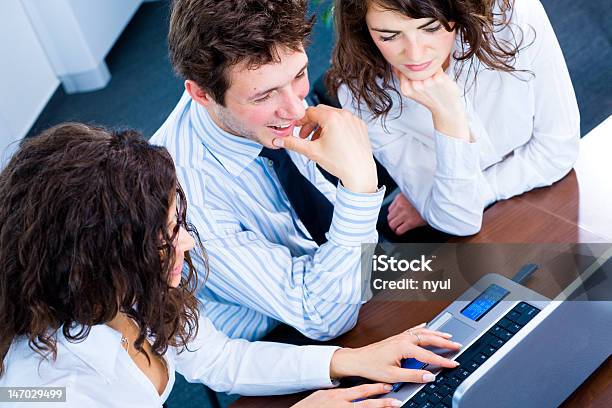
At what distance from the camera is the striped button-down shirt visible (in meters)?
1.40

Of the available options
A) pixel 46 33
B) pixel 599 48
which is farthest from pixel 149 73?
pixel 599 48

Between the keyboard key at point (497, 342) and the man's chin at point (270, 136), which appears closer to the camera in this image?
the keyboard key at point (497, 342)

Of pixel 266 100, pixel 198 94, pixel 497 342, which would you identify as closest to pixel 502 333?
pixel 497 342

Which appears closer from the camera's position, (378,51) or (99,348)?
(99,348)

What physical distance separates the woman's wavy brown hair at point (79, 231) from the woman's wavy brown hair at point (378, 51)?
585 mm

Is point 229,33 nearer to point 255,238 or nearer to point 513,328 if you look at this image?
point 255,238

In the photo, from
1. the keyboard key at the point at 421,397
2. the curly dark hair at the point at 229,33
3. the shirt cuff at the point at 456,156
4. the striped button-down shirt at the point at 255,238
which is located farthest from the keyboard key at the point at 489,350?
the curly dark hair at the point at 229,33

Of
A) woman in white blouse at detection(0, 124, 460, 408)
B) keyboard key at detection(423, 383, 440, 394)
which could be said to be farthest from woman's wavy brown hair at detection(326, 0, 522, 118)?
keyboard key at detection(423, 383, 440, 394)

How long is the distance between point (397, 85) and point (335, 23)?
0.20 m

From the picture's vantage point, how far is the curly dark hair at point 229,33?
1.30 meters

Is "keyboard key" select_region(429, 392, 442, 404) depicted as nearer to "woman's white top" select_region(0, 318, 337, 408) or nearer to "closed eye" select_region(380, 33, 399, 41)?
"woman's white top" select_region(0, 318, 337, 408)

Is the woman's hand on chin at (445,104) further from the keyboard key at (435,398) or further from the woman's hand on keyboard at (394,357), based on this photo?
the keyboard key at (435,398)

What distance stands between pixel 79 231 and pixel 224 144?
20.5 inches

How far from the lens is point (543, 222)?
1441 millimetres
